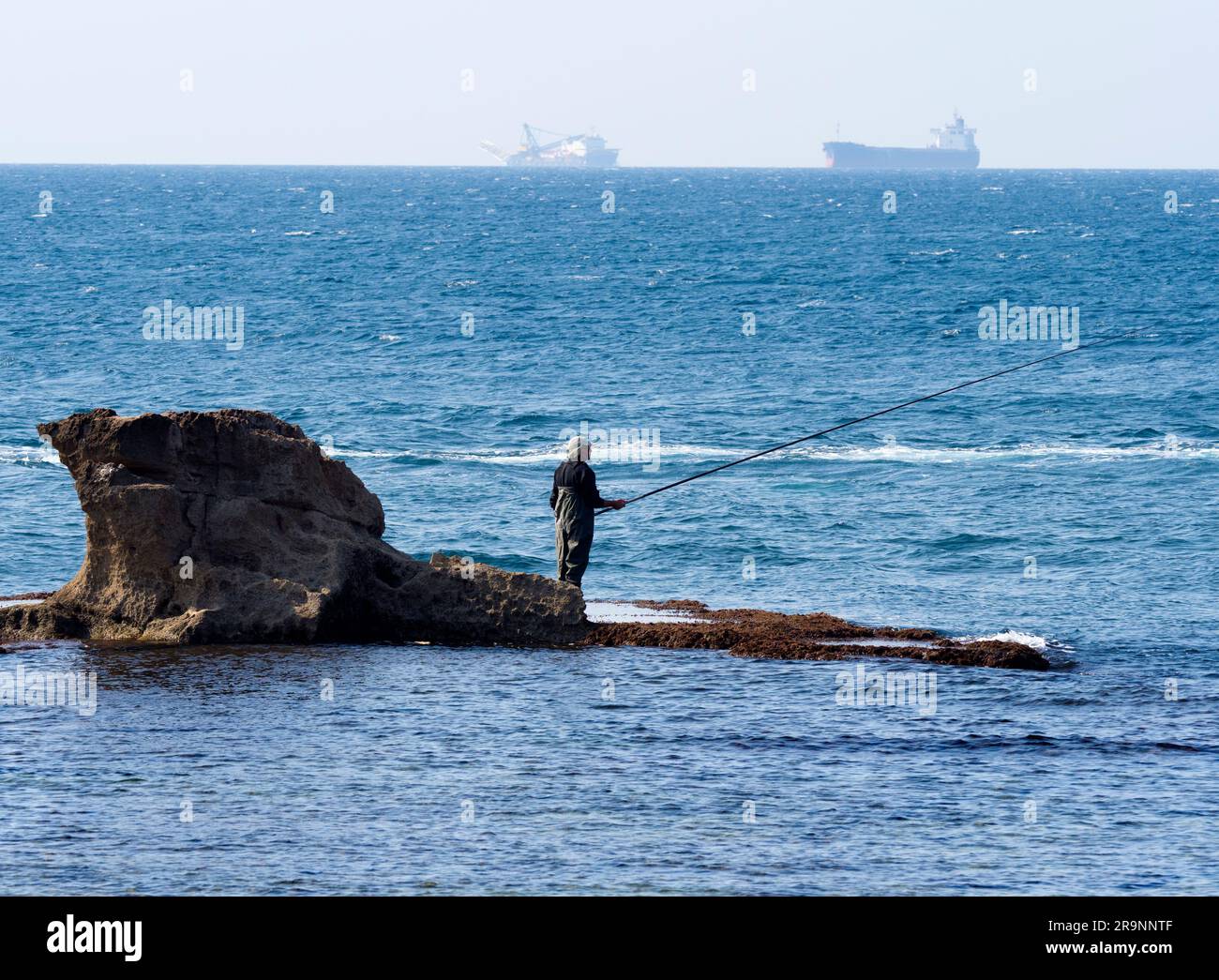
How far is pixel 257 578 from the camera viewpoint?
40.3 ft

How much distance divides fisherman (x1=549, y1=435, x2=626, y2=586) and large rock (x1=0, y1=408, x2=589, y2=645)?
2.03 ft

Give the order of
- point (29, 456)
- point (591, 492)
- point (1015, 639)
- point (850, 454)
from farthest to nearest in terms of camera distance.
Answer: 1. point (850, 454)
2. point (29, 456)
3. point (1015, 639)
4. point (591, 492)

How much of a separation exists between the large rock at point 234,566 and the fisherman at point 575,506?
0.62 metres

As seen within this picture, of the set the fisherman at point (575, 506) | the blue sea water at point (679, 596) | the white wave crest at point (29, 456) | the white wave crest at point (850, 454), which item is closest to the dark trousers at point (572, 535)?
the fisherman at point (575, 506)

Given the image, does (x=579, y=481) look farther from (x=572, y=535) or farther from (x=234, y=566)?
(x=234, y=566)

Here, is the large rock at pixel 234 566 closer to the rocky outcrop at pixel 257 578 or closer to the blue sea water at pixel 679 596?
the rocky outcrop at pixel 257 578

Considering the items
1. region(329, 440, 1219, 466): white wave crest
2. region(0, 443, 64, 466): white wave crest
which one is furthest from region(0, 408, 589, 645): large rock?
region(329, 440, 1219, 466): white wave crest

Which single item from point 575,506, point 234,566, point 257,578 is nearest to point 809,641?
point 575,506

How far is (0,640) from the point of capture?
485 inches

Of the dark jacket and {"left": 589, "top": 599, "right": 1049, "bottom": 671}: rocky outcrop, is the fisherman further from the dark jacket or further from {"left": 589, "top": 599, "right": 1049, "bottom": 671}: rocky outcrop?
{"left": 589, "top": 599, "right": 1049, "bottom": 671}: rocky outcrop

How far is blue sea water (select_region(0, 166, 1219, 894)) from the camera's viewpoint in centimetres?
792

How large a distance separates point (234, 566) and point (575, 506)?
276 cm

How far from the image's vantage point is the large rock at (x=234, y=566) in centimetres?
1216

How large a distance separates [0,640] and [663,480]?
1530cm
